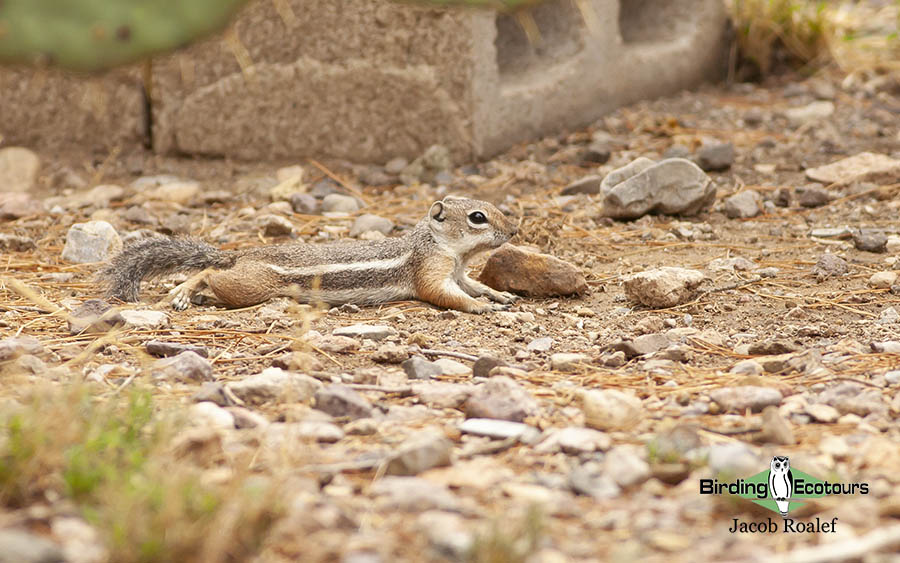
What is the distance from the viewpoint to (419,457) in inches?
102

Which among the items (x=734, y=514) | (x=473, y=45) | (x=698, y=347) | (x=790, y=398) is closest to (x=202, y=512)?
(x=734, y=514)

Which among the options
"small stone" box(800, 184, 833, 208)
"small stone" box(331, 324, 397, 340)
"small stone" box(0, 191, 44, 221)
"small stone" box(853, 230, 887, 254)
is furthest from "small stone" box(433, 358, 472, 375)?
"small stone" box(0, 191, 44, 221)

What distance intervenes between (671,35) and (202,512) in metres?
6.87

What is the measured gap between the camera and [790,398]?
3.11 m

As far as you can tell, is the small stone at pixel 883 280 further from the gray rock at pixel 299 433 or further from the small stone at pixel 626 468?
the gray rock at pixel 299 433

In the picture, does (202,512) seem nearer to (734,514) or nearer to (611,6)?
(734,514)

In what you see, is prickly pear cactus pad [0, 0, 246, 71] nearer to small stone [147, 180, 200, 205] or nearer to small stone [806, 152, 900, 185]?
small stone [147, 180, 200, 205]

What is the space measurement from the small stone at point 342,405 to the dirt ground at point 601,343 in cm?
4

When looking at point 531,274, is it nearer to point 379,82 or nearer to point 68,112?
point 379,82

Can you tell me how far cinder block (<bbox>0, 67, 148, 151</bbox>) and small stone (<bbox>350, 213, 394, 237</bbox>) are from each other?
221cm

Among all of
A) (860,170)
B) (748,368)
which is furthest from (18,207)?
(860,170)

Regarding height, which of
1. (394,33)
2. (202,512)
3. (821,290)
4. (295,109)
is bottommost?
(821,290)

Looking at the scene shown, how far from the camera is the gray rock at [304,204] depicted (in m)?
6.16

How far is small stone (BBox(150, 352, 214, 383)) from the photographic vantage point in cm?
336
